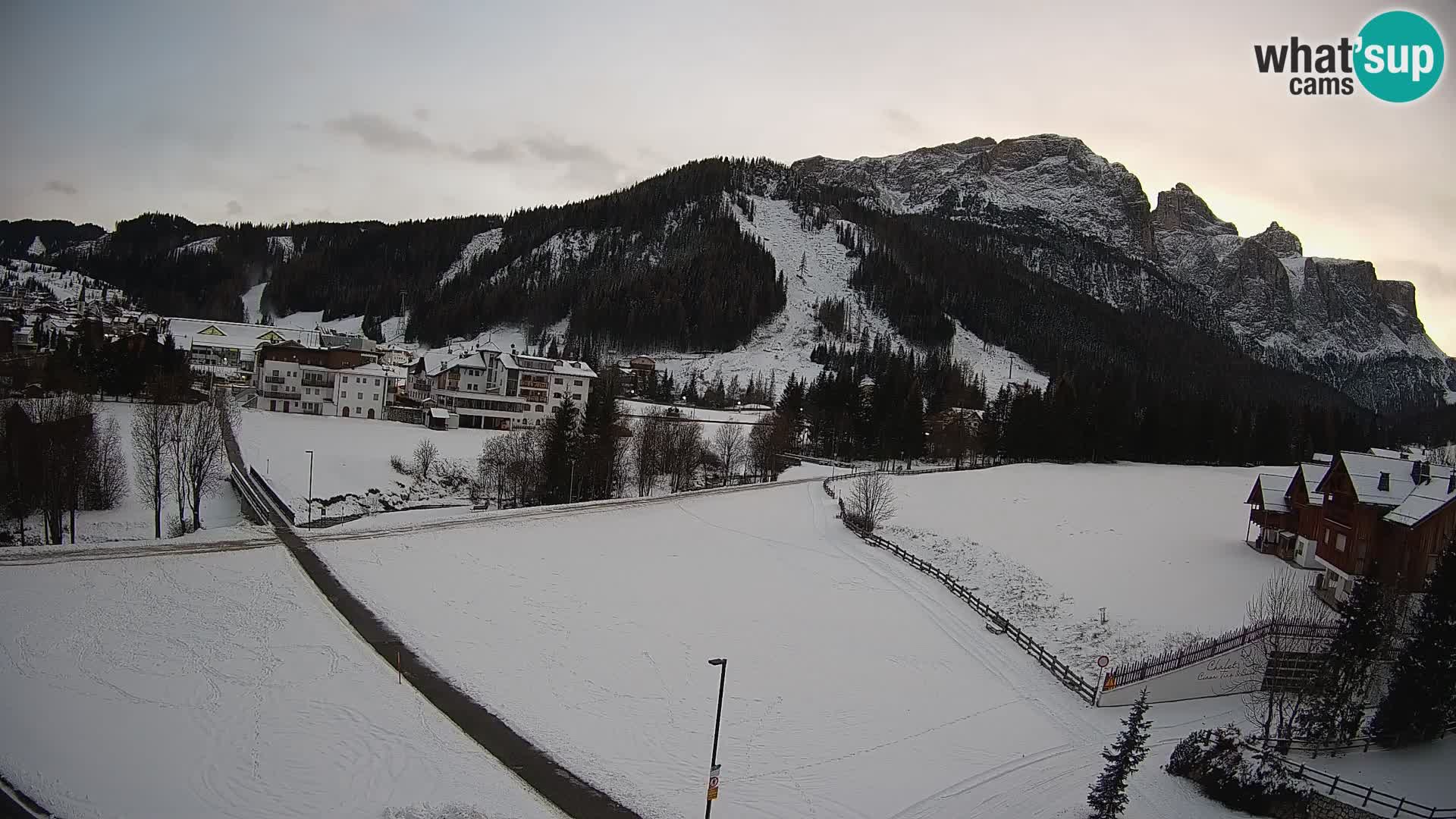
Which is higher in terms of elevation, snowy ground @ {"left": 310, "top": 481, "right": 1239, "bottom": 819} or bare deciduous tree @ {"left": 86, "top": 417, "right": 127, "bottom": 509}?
bare deciduous tree @ {"left": 86, "top": 417, "right": 127, "bottom": 509}

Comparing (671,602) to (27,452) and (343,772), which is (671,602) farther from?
(27,452)


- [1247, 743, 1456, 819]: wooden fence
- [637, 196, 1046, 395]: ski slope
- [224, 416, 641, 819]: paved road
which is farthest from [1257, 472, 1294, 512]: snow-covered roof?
[637, 196, 1046, 395]: ski slope

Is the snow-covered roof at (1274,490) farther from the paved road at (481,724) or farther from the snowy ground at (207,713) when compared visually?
the snowy ground at (207,713)

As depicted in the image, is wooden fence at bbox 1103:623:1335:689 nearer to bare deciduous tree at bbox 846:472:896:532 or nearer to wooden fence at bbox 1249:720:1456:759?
wooden fence at bbox 1249:720:1456:759

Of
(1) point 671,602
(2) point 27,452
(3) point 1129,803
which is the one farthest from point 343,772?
(2) point 27,452

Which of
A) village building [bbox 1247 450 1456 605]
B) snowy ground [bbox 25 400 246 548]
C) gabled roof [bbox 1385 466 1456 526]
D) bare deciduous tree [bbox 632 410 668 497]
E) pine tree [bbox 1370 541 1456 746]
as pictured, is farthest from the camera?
bare deciduous tree [bbox 632 410 668 497]
